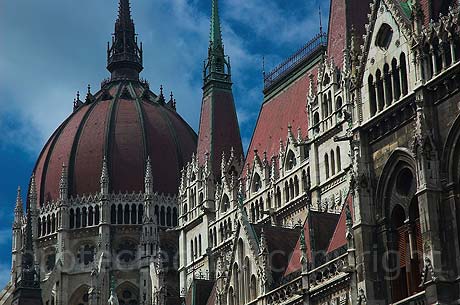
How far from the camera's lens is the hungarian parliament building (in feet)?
115

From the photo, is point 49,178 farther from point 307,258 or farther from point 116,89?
point 307,258

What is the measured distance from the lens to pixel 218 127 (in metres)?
80.3

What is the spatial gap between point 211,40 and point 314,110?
959 inches

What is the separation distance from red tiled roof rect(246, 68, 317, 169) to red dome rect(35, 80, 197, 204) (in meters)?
37.8

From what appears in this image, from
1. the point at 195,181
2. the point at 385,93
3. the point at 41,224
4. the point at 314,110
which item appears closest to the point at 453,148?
the point at 385,93

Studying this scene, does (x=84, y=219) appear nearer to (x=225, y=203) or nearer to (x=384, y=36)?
(x=225, y=203)

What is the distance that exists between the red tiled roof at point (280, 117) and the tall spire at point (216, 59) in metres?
8.17

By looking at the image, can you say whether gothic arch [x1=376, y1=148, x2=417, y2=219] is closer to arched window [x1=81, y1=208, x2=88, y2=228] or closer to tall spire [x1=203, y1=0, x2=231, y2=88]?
tall spire [x1=203, y1=0, x2=231, y2=88]

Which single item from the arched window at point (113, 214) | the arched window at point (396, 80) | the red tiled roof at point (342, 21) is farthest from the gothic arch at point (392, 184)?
the arched window at point (113, 214)

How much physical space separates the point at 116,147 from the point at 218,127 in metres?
33.7

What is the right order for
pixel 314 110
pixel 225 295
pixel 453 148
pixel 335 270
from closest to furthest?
pixel 453 148, pixel 335 270, pixel 225 295, pixel 314 110

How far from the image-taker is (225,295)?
53.5 m

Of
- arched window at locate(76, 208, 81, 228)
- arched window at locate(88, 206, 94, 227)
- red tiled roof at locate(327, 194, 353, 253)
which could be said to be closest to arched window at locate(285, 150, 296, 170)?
red tiled roof at locate(327, 194, 353, 253)

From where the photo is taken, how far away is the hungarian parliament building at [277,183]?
3509cm
